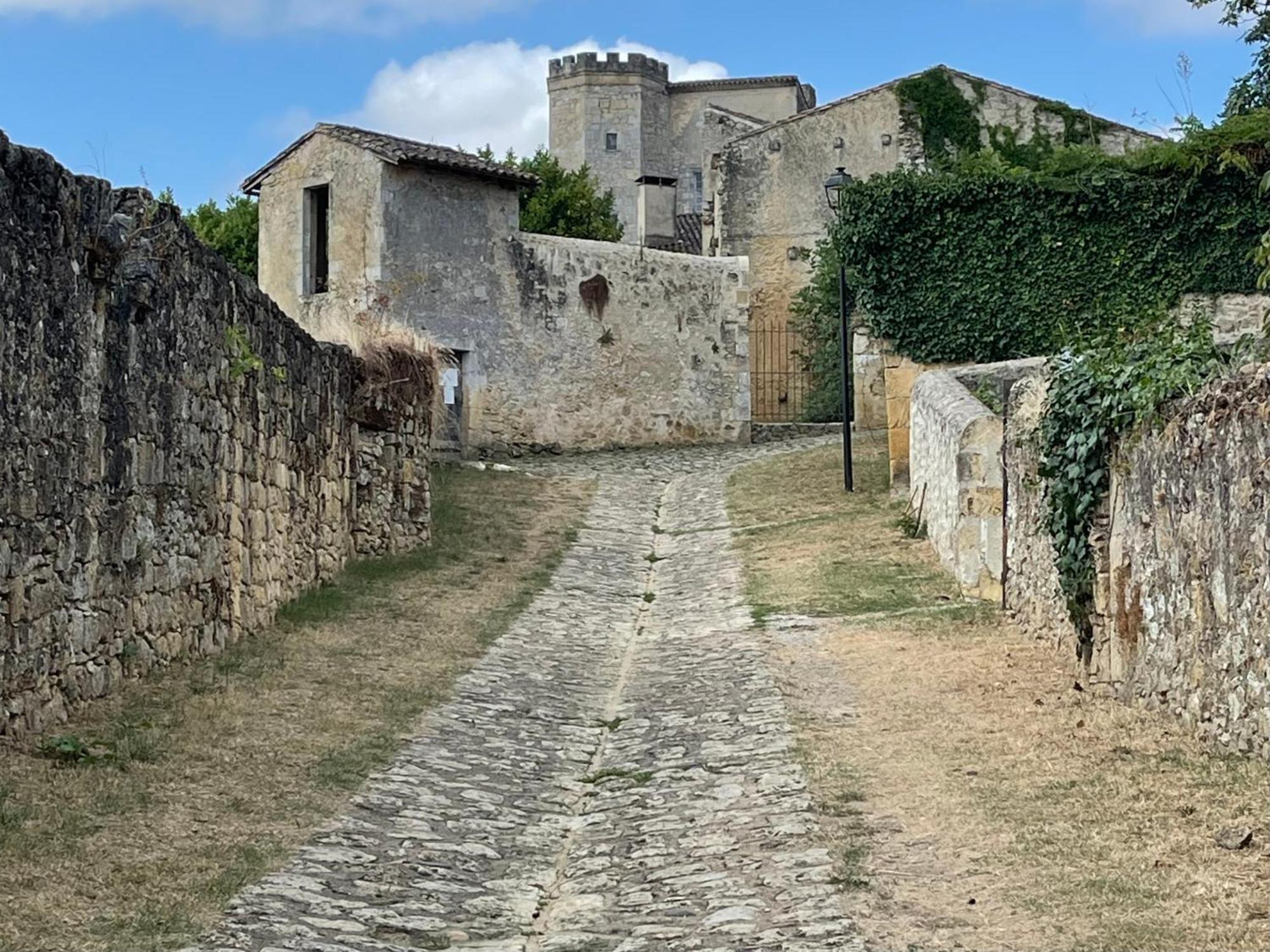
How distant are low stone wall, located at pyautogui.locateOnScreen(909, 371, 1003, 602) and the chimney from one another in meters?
22.6

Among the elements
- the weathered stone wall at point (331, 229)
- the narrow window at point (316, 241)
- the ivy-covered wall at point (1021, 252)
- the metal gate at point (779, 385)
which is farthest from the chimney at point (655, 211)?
the ivy-covered wall at point (1021, 252)

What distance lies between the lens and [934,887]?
5660 millimetres

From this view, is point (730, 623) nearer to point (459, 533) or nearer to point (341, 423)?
point (341, 423)

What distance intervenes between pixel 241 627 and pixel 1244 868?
725cm

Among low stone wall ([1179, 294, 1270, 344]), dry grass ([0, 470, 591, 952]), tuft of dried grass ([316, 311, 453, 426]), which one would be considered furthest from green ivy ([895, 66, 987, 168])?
dry grass ([0, 470, 591, 952])

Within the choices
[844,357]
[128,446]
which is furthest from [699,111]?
[128,446]

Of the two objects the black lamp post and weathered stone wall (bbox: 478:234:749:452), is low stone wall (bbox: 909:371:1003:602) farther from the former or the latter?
weathered stone wall (bbox: 478:234:749:452)

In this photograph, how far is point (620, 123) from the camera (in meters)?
62.8

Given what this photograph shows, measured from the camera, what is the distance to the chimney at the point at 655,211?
38.6 metres

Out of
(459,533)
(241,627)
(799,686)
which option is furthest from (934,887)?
(459,533)

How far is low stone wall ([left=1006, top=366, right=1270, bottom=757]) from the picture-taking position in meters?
6.50

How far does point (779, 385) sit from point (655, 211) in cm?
973

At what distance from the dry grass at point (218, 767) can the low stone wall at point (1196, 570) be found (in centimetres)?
391

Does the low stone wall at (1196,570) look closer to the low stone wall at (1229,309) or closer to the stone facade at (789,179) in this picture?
the low stone wall at (1229,309)
